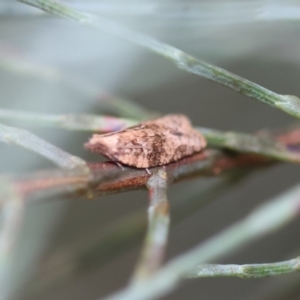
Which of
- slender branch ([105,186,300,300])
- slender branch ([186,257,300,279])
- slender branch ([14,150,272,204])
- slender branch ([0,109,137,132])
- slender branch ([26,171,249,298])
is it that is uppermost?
slender branch ([0,109,137,132])

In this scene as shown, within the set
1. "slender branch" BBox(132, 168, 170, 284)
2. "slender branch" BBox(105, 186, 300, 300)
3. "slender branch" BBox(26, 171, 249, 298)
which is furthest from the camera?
"slender branch" BBox(26, 171, 249, 298)

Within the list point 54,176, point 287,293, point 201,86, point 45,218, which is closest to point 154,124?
point 54,176

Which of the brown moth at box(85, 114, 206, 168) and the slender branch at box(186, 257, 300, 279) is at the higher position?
the brown moth at box(85, 114, 206, 168)

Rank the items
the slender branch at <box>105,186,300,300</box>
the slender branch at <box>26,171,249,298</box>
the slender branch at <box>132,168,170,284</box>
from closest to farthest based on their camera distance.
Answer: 1. the slender branch at <box>132,168,170,284</box>
2. the slender branch at <box>105,186,300,300</box>
3. the slender branch at <box>26,171,249,298</box>

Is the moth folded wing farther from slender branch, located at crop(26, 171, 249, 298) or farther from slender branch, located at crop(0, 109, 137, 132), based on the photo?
slender branch, located at crop(26, 171, 249, 298)

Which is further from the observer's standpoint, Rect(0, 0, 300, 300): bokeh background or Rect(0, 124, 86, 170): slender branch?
Rect(0, 0, 300, 300): bokeh background

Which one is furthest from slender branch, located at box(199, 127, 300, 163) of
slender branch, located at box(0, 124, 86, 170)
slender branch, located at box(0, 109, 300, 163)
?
slender branch, located at box(0, 124, 86, 170)

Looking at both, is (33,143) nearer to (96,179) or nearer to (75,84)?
(96,179)

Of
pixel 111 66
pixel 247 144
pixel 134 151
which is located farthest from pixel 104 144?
pixel 111 66

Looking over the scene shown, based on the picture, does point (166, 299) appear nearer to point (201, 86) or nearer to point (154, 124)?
point (201, 86)
